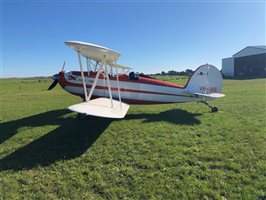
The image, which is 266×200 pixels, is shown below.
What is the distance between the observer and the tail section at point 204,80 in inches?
391

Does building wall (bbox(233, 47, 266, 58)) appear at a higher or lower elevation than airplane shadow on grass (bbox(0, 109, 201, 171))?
higher

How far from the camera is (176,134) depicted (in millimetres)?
6422

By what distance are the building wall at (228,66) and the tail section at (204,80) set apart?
64.3m

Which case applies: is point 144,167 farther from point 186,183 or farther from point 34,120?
point 34,120

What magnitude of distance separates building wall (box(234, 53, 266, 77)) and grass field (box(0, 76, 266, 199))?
198ft

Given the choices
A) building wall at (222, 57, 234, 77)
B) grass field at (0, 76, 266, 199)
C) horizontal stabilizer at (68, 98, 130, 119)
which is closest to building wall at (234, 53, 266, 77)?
building wall at (222, 57, 234, 77)

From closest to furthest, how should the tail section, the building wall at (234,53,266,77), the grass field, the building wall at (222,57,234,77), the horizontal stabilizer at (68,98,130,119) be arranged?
the grass field
the horizontal stabilizer at (68,98,130,119)
the tail section
the building wall at (234,53,266,77)
the building wall at (222,57,234,77)

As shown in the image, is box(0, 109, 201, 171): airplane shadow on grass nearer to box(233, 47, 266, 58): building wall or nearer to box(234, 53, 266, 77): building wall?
box(234, 53, 266, 77): building wall

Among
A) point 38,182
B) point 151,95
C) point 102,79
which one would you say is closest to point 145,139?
point 38,182

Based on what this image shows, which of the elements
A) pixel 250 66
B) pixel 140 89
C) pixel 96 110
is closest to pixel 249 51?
pixel 250 66

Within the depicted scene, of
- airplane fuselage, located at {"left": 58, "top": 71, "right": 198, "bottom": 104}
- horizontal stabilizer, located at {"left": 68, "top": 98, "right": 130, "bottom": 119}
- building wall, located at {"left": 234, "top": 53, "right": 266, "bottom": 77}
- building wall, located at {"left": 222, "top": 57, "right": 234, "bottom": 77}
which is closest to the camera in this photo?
horizontal stabilizer, located at {"left": 68, "top": 98, "right": 130, "bottom": 119}

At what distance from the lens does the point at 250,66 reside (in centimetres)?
6150

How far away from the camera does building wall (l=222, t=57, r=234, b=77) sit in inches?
2675

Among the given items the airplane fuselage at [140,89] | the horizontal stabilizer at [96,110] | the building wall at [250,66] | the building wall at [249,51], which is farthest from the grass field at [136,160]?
the building wall at [249,51]
